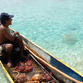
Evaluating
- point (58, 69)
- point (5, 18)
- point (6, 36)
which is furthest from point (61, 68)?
point (5, 18)

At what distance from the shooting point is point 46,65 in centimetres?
421

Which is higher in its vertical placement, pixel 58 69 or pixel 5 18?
pixel 5 18

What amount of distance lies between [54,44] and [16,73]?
4.52 meters

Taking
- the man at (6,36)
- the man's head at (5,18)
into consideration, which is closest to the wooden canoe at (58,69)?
the man at (6,36)

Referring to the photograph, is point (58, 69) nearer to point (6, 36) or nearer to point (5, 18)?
point (6, 36)

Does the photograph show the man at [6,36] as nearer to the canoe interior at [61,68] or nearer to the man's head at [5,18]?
the man's head at [5,18]

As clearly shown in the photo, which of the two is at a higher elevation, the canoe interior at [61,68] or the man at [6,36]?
the man at [6,36]

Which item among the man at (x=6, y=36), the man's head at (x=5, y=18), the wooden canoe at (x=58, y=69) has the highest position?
the man's head at (x=5, y=18)

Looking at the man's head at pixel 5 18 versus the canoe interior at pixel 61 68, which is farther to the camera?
the man's head at pixel 5 18

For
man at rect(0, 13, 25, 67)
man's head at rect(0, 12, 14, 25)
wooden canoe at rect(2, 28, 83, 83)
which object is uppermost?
man's head at rect(0, 12, 14, 25)

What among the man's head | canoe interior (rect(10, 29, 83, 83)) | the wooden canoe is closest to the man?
the man's head

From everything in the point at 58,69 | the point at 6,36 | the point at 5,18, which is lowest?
the point at 58,69

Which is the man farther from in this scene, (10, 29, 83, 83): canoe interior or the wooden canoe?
(10, 29, 83, 83): canoe interior

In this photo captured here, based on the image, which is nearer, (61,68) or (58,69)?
(61,68)
